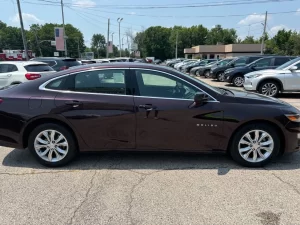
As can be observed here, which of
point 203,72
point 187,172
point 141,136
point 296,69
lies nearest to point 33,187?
point 141,136

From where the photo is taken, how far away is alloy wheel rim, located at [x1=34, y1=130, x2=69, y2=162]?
14.0 feet

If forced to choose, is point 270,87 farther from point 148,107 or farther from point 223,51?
point 223,51

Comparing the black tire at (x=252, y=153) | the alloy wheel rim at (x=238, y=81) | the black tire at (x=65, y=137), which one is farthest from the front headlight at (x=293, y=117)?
the alloy wheel rim at (x=238, y=81)

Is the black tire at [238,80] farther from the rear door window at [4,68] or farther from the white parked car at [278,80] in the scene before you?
the rear door window at [4,68]

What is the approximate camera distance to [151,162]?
14.8 ft

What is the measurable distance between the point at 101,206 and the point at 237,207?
1.53 metres

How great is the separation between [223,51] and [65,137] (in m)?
78.9

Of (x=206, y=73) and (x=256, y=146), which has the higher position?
(x=256, y=146)

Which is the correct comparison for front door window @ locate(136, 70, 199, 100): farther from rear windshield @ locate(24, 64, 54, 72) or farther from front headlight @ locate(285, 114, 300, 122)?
rear windshield @ locate(24, 64, 54, 72)

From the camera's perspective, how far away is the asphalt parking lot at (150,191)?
9.97 feet

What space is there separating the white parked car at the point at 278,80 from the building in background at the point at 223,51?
200ft

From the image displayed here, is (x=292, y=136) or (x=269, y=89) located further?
(x=269, y=89)

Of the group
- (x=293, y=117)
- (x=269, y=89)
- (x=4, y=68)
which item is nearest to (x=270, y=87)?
(x=269, y=89)

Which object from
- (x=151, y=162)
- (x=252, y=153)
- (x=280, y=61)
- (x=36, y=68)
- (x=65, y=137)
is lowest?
(x=151, y=162)
